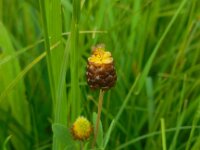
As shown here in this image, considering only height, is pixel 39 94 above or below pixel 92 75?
below

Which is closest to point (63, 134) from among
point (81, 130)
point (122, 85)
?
point (81, 130)

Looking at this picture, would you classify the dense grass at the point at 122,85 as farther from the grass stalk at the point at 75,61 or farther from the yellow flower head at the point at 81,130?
the yellow flower head at the point at 81,130

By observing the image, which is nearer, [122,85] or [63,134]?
[63,134]

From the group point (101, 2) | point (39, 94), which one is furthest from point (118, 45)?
point (39, 94)

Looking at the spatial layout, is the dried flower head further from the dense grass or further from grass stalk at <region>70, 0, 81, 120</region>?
the dense grass

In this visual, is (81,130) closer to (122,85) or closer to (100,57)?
(100,57)

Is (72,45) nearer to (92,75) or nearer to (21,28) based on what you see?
(92,75)

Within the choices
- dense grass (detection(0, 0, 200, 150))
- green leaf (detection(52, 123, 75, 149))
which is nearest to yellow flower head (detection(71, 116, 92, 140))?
green leaf (detection(52, 123, 75, 149))
